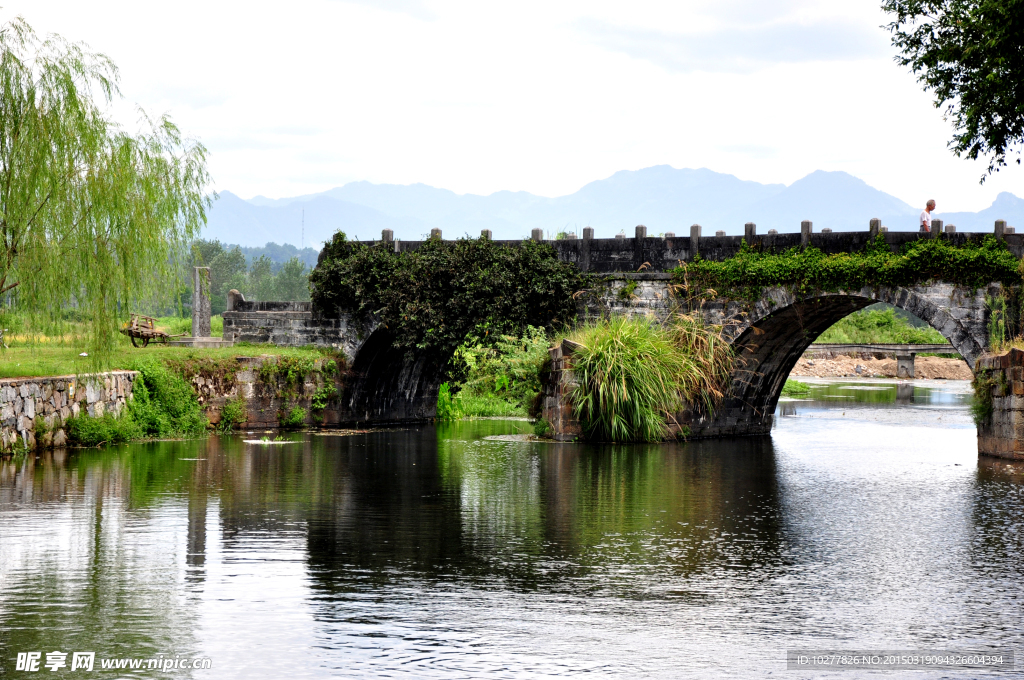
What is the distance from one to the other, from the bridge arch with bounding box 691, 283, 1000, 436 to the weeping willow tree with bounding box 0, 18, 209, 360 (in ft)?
41.0

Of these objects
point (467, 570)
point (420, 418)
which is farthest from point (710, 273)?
point (467, 570)

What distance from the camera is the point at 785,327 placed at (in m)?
25.8

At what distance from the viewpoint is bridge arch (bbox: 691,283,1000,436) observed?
22125 millimetres

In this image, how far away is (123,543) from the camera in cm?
1109

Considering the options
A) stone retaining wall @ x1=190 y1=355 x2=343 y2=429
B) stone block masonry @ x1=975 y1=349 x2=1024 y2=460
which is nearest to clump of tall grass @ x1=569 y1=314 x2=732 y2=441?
stone block masonry @ x1=975 y1=349 x2=1024 y2=460

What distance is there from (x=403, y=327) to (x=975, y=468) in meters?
13.3

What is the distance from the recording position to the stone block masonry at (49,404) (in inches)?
734

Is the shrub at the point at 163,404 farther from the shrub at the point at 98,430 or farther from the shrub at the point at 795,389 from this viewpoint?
the shrub at the point at 795,389

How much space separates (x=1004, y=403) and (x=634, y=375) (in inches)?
272

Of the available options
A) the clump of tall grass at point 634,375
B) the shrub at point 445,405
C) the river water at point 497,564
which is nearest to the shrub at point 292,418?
the shrub at point 445,405

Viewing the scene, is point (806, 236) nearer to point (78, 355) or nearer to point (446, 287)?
point (446, 287)

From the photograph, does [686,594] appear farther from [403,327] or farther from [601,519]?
[403,327]

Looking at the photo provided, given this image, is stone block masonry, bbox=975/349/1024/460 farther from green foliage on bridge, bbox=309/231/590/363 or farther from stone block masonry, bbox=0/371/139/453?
stone block masonry, bbox=0/371/139/453

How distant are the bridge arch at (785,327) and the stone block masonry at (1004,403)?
0.90m
